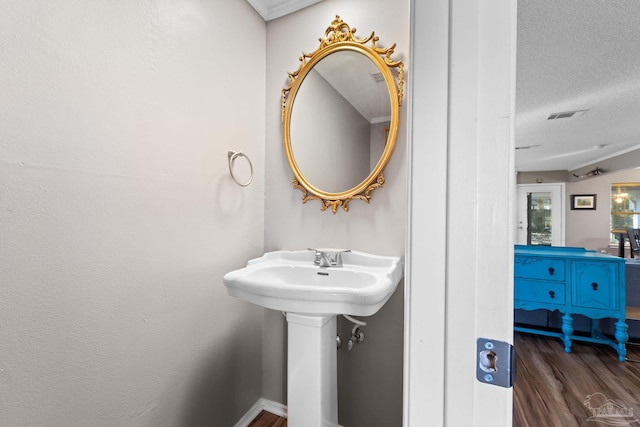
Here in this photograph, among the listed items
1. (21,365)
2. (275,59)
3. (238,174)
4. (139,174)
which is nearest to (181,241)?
(139,174)

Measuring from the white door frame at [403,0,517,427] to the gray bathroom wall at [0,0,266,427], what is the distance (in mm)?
991

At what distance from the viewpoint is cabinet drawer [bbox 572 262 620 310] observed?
7.20 feet

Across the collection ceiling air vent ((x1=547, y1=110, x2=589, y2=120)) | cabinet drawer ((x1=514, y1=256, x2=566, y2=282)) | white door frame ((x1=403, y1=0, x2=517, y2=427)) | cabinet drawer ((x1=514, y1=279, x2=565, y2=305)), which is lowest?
cabinet drawer ((x1=514, y1=279, x2=565, y2=305))

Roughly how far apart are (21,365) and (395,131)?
1527mm

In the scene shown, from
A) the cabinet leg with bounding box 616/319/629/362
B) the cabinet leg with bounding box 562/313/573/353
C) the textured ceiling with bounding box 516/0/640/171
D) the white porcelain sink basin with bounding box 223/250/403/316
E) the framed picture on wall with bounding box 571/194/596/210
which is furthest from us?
the framed picture on wall with bounding box 571/194/596/210

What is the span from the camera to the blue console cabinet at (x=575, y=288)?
85.8 inches

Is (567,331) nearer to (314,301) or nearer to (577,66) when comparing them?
(577,66)

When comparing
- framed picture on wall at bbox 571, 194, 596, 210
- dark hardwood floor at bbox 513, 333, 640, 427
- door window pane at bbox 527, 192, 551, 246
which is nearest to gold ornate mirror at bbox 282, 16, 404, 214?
dark hardwood floor at bbox 513, 333, 640, 427

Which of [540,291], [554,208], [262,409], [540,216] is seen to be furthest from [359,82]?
[554,208]

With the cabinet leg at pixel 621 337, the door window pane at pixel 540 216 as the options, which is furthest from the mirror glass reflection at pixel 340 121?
the door window pane at pixel 540 216

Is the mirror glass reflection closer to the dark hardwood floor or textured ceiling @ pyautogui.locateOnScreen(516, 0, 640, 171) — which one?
textured ceiling @ pyautogui.locateOnScreen(516, 0, 640, 171)

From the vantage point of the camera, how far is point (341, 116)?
151 centimetres

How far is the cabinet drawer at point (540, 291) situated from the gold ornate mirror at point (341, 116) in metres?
2.07

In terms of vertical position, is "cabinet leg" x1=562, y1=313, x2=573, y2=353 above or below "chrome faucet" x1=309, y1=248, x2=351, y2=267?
below
